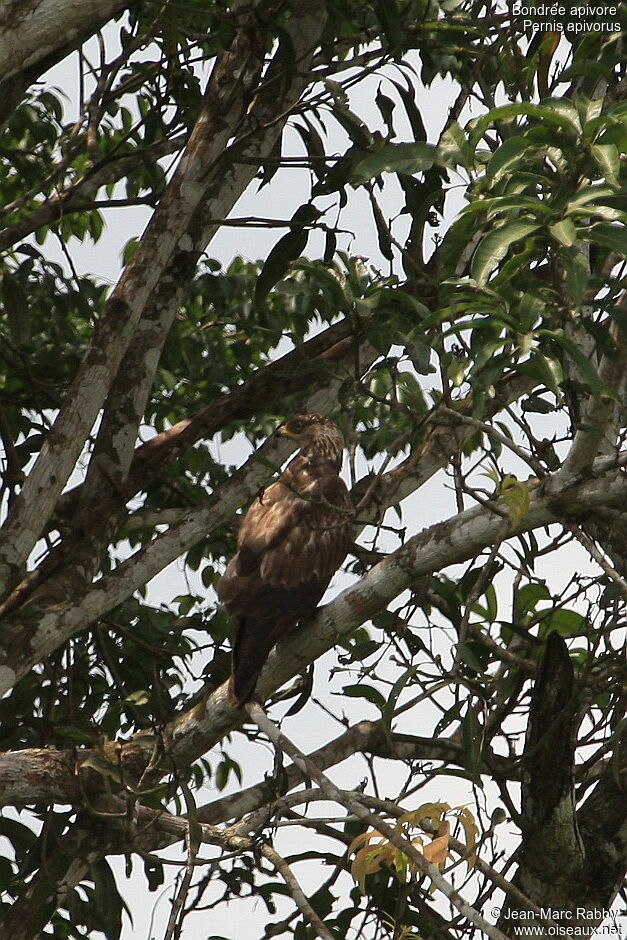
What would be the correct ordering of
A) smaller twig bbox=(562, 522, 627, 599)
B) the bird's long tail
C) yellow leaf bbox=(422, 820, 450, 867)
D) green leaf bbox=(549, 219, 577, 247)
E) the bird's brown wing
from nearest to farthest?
green leaf bbox=(549, 219, 577, 247), yellow leaf bbox=(422, 820, 450, 867), smaller twig bbox=(562, 522, 627, 599), the bird's long tail, the bird's brown wing

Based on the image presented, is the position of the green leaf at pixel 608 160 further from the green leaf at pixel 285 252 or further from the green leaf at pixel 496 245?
the green leaf at pixel 285 252

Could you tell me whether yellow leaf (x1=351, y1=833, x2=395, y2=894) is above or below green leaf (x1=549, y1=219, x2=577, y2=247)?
below

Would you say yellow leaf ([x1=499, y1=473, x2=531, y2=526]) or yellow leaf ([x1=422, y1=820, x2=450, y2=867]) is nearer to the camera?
yellow leaf ([x1=422, y1=820, x2=450, y2=867])

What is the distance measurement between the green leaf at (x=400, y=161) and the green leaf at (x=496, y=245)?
1.70ft

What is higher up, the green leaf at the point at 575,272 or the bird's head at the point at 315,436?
the bird's head at the point at 315,436

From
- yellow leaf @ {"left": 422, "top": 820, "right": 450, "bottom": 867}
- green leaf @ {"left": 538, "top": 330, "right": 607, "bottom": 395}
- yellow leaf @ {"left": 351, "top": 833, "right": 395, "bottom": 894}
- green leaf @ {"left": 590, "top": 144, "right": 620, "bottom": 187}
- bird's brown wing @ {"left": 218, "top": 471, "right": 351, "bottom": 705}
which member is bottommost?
yellow leaf @ {"left": 422, "top": 820, "right": 450, "bottom": 867}

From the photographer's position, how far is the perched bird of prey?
4.07 meters

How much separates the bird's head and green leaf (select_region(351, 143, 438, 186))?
1.78m

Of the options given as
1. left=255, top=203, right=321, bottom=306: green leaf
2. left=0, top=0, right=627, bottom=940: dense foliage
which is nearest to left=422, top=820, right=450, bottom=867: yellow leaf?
left=0, top=0, right=627, bottom=940: dense foliage

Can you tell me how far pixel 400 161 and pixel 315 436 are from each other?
6.95ft

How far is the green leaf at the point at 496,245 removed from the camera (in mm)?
2547

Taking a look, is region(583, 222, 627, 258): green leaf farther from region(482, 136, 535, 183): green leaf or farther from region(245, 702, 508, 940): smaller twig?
region(245, 702, 508, 940): smaller twig

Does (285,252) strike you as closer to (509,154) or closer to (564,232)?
(509,154)

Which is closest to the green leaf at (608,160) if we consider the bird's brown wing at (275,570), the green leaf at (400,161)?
the green leaf at (400,161)
